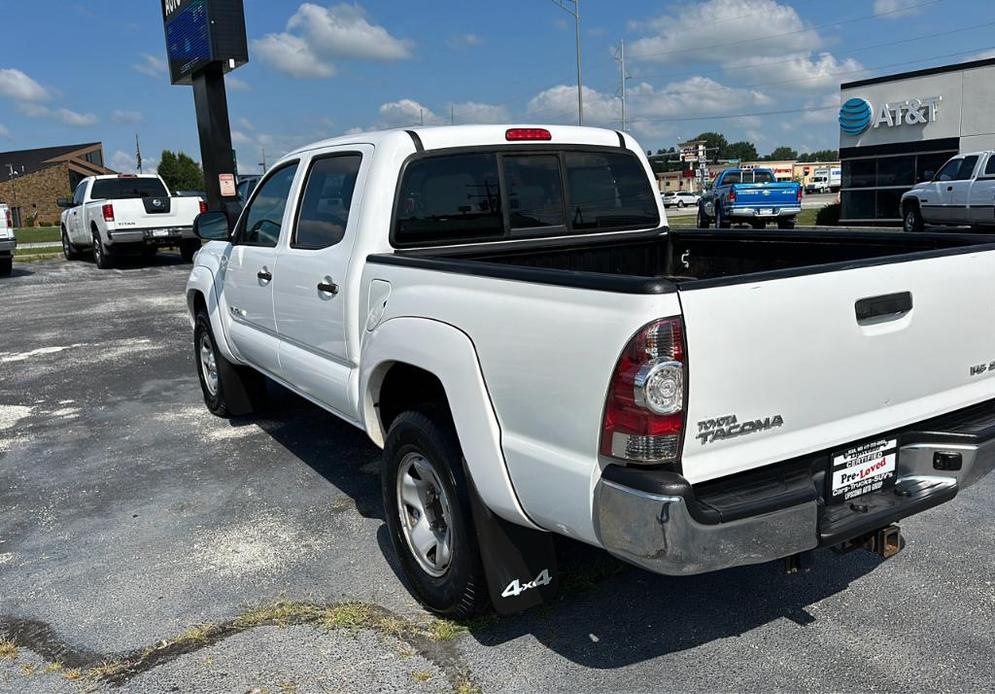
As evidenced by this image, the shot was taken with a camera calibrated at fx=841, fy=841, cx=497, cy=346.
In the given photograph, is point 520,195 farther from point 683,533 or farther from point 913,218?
point 913,218

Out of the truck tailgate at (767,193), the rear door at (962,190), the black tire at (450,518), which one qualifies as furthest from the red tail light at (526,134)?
the truck tailgate at (767,193)

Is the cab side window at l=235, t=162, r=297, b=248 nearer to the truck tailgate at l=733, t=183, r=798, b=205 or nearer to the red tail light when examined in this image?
the red tail light

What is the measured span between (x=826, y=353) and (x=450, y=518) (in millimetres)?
1464

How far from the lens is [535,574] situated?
3.05 m

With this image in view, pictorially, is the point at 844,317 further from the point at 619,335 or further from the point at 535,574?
the point at 535,574

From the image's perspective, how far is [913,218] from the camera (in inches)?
843

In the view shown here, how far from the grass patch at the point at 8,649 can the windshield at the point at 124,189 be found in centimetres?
1711

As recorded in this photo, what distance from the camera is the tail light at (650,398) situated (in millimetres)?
2344

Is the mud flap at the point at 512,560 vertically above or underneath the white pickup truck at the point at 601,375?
underneath

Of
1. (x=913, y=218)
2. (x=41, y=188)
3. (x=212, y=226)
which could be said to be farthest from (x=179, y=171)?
(x=212, y=226)

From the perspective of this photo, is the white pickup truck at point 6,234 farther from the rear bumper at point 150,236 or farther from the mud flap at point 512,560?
the mud flap at point 512,560

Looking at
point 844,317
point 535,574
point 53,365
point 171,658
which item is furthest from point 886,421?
point 53,365

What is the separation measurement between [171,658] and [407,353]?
1.46 meters

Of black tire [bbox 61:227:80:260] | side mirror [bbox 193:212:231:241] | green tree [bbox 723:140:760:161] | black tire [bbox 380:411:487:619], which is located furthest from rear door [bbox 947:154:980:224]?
green tree [bbox 723:140:760:161]
